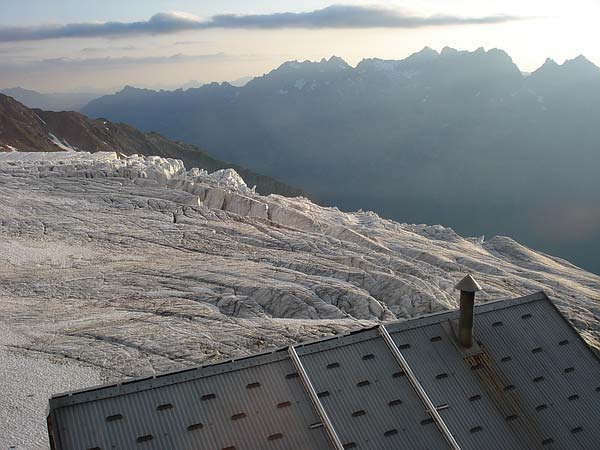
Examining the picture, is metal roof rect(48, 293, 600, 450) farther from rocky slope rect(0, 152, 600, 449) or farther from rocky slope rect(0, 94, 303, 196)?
rocky slope rect(0, 94, 303, 196)

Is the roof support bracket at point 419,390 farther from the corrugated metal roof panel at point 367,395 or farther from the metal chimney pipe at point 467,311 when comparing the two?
the metal chimney pipe at point 467,311

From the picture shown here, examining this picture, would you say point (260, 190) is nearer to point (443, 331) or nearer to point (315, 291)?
point (315, 291)

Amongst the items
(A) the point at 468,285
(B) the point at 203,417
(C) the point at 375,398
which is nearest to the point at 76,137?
(A) the point at 468,285

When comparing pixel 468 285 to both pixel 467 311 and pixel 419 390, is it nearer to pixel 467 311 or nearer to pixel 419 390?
pixel 467 311

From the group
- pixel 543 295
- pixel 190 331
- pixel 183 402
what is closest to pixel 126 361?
pixel 190 331

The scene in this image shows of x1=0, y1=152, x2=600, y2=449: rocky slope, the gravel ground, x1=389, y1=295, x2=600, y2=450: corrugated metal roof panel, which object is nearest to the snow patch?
x1=0, y1=152, x2=600, y2=449: rocky slope
